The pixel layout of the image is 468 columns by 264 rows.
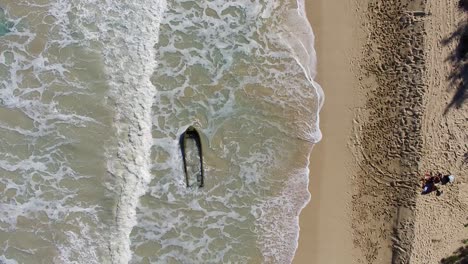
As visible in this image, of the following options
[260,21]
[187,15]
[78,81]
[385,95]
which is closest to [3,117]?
[78,81]

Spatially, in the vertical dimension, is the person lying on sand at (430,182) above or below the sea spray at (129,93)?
below

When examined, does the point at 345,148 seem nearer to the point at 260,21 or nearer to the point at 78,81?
the point at 260,21

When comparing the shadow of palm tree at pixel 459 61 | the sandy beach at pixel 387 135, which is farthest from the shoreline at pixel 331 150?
the shadow of palm tree at pixel 459 61

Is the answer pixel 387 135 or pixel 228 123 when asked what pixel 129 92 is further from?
pixel 387 135

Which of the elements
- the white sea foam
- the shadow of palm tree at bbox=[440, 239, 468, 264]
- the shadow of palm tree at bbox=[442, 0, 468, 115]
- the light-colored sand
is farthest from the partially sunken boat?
the shadow of palm tree at bbox=[440, 239, 468, 264]

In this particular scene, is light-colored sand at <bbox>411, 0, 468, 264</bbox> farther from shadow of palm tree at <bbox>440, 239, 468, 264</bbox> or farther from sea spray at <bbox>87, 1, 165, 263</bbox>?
sea spray at <bbox>87, 1, 165, 263</bbox>

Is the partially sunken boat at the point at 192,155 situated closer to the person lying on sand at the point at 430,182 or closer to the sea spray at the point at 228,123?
the sea spray at the point at 228,123
